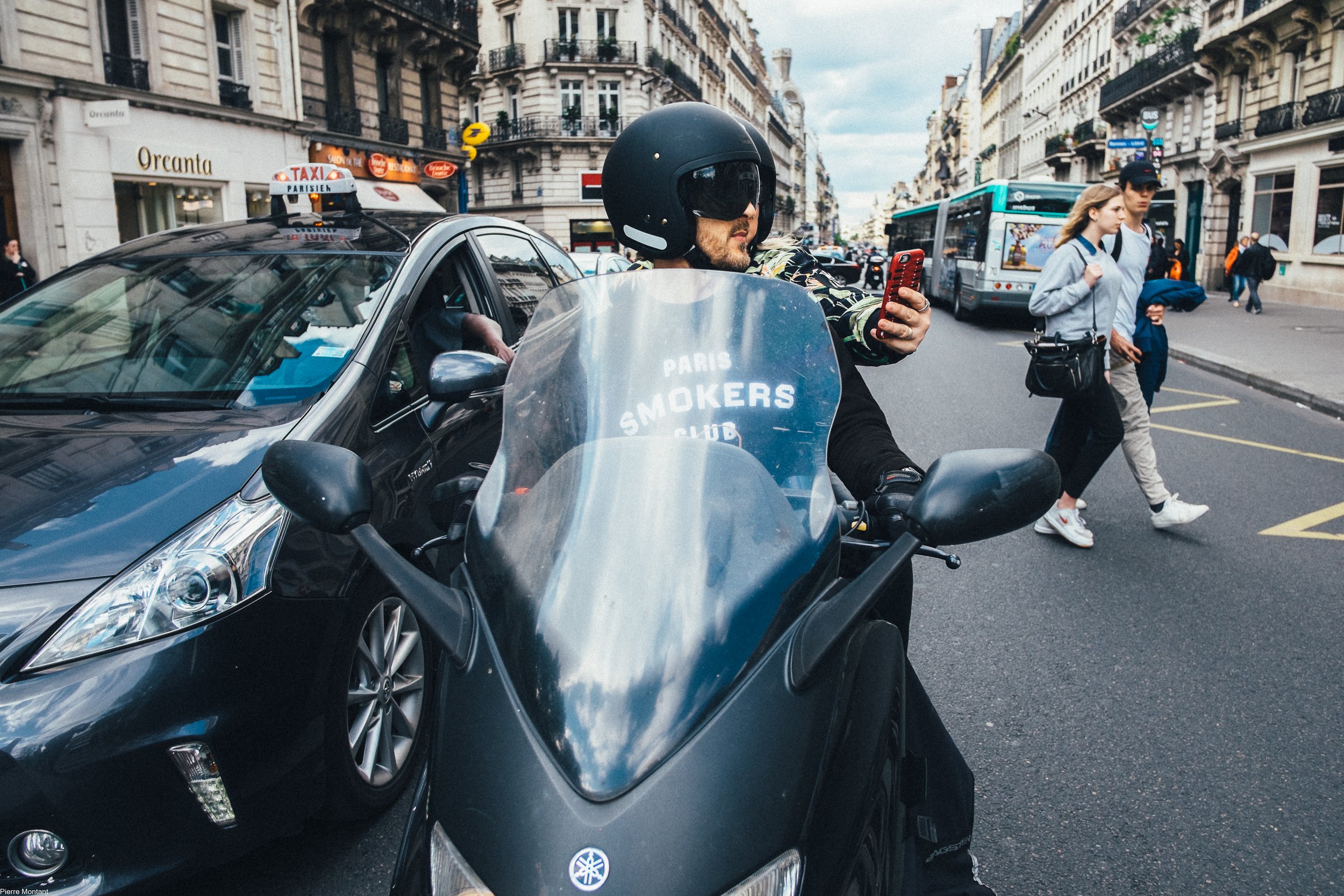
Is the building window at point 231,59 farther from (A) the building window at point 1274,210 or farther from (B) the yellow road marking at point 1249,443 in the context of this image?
(A) the building window at point 1274,210

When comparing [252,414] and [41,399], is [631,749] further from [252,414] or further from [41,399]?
[41,399]

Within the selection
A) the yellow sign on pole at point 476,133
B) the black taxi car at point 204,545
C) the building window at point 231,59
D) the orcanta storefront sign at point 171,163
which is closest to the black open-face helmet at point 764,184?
the black taxi car at point 204,545

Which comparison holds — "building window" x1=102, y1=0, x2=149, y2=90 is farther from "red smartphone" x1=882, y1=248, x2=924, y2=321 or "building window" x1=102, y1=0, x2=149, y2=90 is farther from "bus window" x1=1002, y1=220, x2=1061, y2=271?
"red smartphone" x1=882, y1=248, x2=924, y2=321

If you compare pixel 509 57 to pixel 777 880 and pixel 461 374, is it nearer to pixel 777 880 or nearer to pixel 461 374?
pixel 461 374

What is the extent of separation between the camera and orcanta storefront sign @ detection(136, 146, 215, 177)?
17.2m

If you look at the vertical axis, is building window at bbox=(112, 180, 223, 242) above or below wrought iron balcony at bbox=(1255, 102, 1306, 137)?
below

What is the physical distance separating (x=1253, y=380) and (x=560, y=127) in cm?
4367

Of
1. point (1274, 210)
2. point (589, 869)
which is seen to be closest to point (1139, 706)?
point (589, 869)

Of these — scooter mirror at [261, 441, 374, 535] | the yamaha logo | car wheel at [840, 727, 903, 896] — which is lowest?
car wheel at [840, 727, 903, 896]

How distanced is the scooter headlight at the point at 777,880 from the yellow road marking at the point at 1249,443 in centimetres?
782

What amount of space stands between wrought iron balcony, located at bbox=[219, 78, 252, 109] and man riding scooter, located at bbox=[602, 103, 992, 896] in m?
20.2

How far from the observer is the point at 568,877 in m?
1.04

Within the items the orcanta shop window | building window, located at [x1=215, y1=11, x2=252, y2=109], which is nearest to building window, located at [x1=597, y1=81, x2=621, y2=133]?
building window, located at [x1=215, y1=11, x2=252, y2=109]

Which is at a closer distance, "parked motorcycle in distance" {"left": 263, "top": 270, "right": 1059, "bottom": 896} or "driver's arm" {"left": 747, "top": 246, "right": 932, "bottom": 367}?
"parked motorcycle in distance" {"left": 263, "top": 270, "right": 1059, "bottom": 896}
